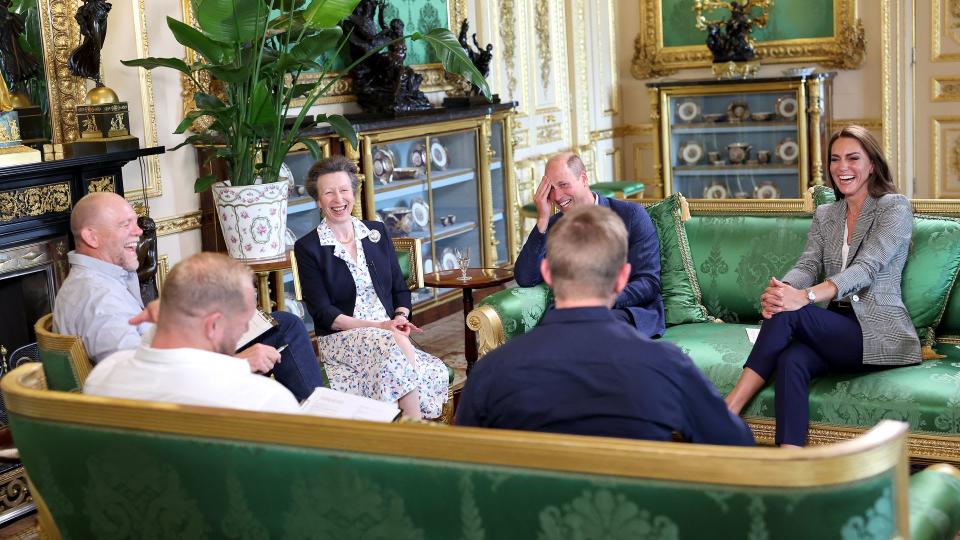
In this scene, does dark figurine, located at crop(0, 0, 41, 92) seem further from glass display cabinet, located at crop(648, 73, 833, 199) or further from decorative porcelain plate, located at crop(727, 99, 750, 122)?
decorative porcelain plate, located at crop(727, 99, 750, 122)

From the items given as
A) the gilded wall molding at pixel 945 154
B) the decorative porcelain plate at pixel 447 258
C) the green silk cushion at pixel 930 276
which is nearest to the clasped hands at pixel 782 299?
the green silk cushion at pixel 930 276

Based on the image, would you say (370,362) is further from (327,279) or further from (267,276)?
(267,276)

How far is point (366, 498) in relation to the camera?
75.4 inches

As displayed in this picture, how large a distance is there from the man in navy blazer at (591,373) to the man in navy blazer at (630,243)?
1.88 meters

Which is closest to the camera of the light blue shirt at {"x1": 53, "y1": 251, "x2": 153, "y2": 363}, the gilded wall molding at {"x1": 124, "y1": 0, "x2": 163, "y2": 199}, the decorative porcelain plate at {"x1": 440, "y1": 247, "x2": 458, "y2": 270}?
the light blue shirt at {"x1": 53, "y1": 251, "x2": 153, "y2": 363}

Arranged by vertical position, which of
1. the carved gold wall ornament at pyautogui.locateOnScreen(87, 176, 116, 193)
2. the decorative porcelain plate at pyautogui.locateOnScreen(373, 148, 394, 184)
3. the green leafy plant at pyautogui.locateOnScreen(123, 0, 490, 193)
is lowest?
the decorative porcelain plate at pyautogui.locateOnScreen(373, 148, 394, 184)

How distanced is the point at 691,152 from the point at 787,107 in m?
0.81

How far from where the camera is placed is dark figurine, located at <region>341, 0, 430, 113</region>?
6.19m

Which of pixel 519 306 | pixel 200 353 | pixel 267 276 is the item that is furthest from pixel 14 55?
pixel 200 353

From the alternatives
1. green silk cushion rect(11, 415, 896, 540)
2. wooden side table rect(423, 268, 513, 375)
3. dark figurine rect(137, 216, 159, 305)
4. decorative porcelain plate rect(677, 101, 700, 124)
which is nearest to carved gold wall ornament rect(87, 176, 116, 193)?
dark figurine rect(137, 216, 159, 305)

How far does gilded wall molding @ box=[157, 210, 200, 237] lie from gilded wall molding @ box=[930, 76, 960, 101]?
5.43 m

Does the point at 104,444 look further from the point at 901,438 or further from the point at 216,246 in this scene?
the point at 216,246

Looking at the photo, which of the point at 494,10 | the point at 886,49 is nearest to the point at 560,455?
the point at 494,10

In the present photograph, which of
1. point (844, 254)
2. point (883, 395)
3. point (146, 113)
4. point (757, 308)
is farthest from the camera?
point (146, 113)
